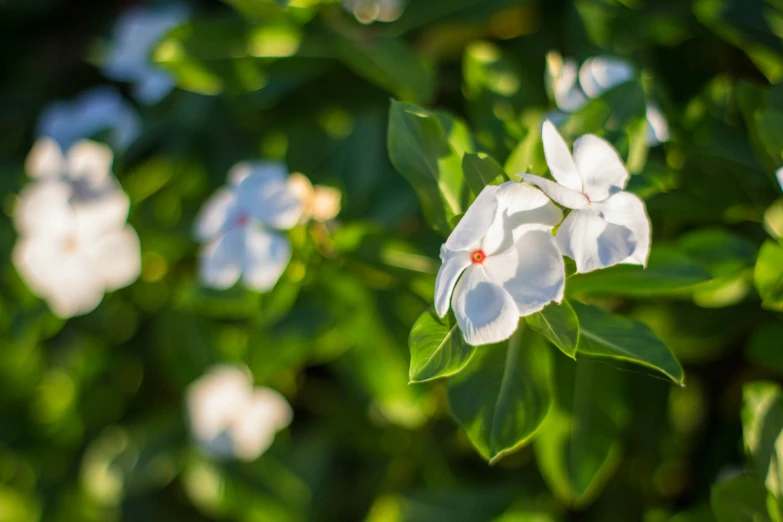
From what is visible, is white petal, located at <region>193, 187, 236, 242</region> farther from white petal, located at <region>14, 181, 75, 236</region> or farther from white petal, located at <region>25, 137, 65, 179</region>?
white petal, located at <region>25, 137, 65, 179</region>

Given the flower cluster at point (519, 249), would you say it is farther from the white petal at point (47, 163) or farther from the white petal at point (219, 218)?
the white petal at point (47, 163)

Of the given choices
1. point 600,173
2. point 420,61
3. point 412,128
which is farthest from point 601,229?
point 420,61

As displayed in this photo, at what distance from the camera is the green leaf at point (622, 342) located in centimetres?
78

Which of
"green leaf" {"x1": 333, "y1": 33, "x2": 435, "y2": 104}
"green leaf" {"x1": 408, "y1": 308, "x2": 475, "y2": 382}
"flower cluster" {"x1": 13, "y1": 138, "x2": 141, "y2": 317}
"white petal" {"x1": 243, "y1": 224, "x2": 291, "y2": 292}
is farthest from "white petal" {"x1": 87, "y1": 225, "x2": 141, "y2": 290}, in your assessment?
"green leaf" {"x1": 408, "y1": 308, "x2": 475, "y2": 382}

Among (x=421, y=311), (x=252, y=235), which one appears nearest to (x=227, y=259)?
(x=252, y=235)

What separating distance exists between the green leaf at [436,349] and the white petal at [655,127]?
0.53m

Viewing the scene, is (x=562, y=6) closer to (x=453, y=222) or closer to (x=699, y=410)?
(x=699, y=410)

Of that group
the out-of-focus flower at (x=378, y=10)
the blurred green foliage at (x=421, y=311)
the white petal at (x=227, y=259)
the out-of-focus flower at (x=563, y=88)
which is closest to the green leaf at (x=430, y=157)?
the blurred green foliage at (x=421, y=311)

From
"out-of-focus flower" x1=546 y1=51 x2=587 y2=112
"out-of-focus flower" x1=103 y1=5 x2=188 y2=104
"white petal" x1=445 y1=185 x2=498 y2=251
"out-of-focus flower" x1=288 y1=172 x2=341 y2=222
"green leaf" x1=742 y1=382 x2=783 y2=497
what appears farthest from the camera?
"out-of-focus flower" x1=103 y1=5 x2=188 y2=104

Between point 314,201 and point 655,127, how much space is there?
609 mm

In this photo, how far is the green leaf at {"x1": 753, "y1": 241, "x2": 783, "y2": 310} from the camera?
35.7 inches

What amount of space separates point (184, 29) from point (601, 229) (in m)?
1.03

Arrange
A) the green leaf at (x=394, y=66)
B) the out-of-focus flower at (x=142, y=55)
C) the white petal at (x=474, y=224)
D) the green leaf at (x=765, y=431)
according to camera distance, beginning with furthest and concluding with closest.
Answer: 1. the out-of-focus flower at (x=142, y=55)
2. the green leaf at (x=394, y=66)
3. the green leaf at (x=765, y=431)
4. the white petal at (x=474, y=224)

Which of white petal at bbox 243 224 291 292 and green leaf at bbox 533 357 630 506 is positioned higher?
white petal at bbox 243 224 291 292
